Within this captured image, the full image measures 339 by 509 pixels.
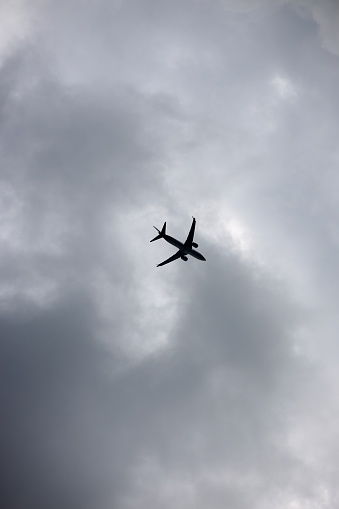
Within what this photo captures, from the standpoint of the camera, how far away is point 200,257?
109375mm

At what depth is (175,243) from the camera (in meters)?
108

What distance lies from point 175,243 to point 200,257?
1025 cm
